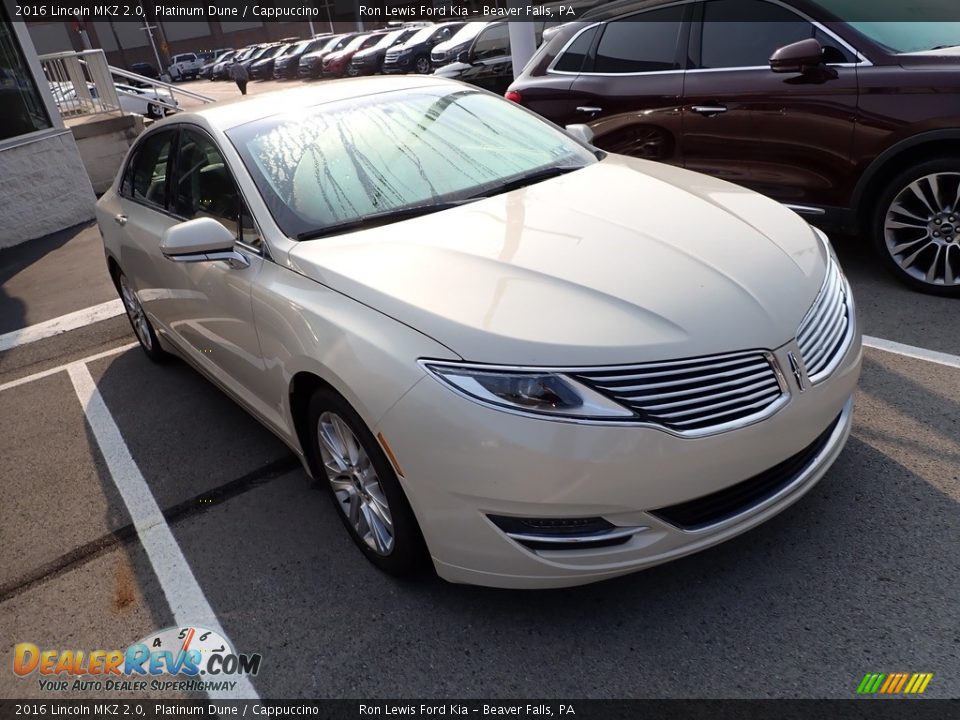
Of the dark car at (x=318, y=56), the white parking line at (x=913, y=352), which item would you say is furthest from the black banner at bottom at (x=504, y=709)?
the dark car at (x=318, y=56)

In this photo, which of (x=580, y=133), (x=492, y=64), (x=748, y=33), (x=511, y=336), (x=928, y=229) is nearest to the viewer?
(x=511, y=336)

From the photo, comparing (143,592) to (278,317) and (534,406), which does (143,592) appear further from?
(534,406)

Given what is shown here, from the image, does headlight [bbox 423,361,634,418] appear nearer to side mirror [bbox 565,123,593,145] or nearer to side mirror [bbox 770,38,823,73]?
side mirror [bbox 565,123,593,145]

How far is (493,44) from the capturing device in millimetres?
15219

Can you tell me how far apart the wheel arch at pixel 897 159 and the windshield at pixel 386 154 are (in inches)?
71.8

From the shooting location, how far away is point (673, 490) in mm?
2137

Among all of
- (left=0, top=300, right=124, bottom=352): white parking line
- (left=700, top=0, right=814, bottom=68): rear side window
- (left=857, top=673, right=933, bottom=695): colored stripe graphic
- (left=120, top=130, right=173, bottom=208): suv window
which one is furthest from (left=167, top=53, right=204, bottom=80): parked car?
(left=857, top=673, right=933, bottom=695): colored stripe graphic

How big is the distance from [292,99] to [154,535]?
83.1 inches

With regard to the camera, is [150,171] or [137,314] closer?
[150,171]

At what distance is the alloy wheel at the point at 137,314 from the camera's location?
4938 mm

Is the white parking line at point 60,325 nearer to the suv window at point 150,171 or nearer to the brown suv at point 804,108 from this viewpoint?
the suv window at point 150,171

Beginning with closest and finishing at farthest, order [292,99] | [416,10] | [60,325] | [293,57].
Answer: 1. [292,99]
2. [60,325]
3. [293,57]
4. [416,10]

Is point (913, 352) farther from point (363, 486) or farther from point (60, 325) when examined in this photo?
point (60, 325)

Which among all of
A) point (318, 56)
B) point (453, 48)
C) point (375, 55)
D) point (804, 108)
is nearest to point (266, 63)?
point (318, 56)
